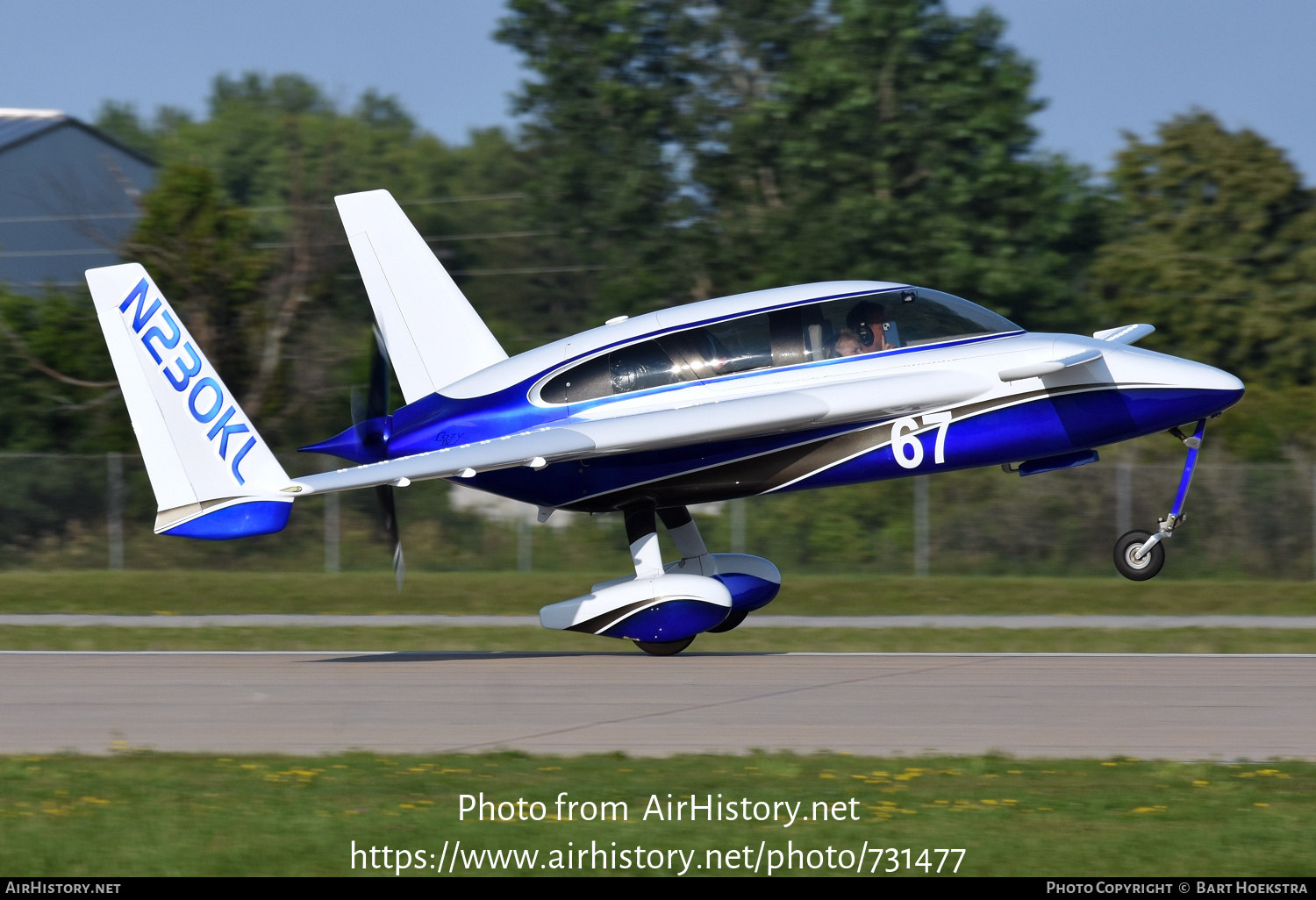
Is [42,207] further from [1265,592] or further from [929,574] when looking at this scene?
[1265,592]

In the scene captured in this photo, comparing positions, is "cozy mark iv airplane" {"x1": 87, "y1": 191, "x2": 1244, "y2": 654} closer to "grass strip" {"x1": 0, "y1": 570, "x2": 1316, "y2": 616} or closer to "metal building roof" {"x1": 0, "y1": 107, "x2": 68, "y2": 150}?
"grass strip" {"x1": 0, "y1": 570, "x2": 1316, "y2": 616}

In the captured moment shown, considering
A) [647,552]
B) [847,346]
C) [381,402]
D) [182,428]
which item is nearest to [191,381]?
[182,428]

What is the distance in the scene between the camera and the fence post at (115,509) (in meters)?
29.1

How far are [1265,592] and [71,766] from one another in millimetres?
20018

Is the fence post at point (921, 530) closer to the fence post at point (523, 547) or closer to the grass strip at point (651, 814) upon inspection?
the fence post at point (523, 547)

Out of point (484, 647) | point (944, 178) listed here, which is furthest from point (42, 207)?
point (484, 647)

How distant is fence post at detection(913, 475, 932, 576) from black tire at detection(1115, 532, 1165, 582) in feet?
39.5

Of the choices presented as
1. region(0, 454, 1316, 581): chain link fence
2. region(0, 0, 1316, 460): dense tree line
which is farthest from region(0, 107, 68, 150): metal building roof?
region(0, 454, 1316, 581): chain link fence

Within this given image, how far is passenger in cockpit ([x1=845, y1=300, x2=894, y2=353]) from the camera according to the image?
51.4 ft

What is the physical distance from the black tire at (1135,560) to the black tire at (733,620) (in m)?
4.20

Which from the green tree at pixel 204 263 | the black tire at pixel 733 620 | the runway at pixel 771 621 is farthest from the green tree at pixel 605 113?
the black tire at pixel 733 620

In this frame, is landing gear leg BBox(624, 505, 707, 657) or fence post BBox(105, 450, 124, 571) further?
fence post BBox(105, 450, 124, 571)

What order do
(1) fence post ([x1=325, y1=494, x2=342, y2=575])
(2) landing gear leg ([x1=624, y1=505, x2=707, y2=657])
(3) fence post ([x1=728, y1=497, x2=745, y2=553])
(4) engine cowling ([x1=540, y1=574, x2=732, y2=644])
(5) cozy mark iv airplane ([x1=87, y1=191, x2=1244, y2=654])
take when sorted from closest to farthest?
1. (5) cozy mark iv airplane ([x1=87, y1=191, x2=1244, y2=654])
2. (4) engine cowling ([x1=540, y1=574, x2=732, y2=644])
3. (2) landing gear leg ([x1=624, y1=505, x2=707, y2=657])
4. (3) fence post ([x1=728, y1=497, x2=745, y2=553])
5. (1) fence post ([x1=325, y1=494, x2=342, y2=575])

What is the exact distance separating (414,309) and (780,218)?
71.8ft
